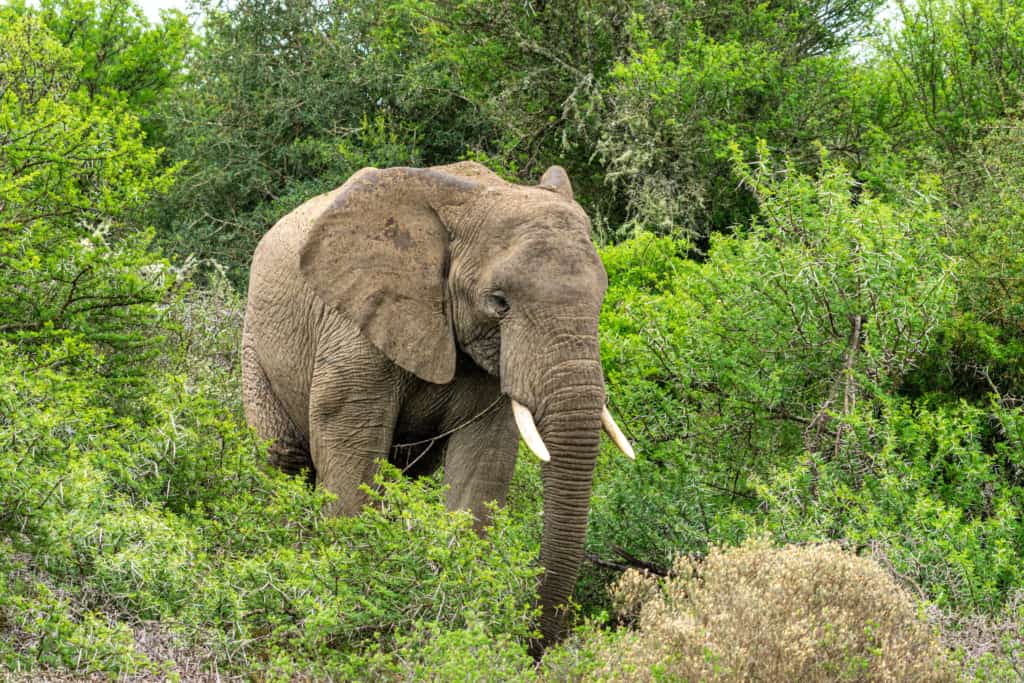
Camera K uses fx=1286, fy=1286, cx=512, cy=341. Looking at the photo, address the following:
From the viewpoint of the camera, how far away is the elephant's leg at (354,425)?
21.0 ft

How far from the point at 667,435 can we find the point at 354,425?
7.76ft

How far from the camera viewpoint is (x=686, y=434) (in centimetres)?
791

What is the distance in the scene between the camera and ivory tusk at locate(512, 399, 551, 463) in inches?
220

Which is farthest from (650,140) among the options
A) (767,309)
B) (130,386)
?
(130,386)

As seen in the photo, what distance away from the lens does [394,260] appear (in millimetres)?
6332

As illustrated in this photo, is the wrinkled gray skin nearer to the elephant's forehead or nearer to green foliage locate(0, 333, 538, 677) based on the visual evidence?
the elephant's forehead

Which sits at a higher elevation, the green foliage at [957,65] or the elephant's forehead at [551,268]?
the green foliage at [957,65]

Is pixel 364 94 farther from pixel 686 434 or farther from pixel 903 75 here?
pixel 686 434

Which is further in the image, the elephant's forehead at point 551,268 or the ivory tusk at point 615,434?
the ivory tusk at point 615,434

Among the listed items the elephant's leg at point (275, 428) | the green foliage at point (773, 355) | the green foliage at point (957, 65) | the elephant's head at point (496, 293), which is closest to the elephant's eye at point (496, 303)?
the elephant's head at point (496, 293)

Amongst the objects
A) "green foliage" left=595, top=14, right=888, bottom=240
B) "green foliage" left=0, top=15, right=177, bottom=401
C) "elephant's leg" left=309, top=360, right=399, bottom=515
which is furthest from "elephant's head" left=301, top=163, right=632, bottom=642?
"green foliage" left=595, top=14, right=888, bottom=240

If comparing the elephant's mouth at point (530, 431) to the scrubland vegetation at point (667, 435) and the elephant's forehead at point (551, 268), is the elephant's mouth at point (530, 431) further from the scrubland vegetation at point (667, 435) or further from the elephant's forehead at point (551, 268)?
the elephant's forehead at point (551, 268)

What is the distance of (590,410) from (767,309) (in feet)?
8.26

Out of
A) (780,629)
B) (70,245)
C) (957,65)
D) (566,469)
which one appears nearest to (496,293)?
(566,469)
